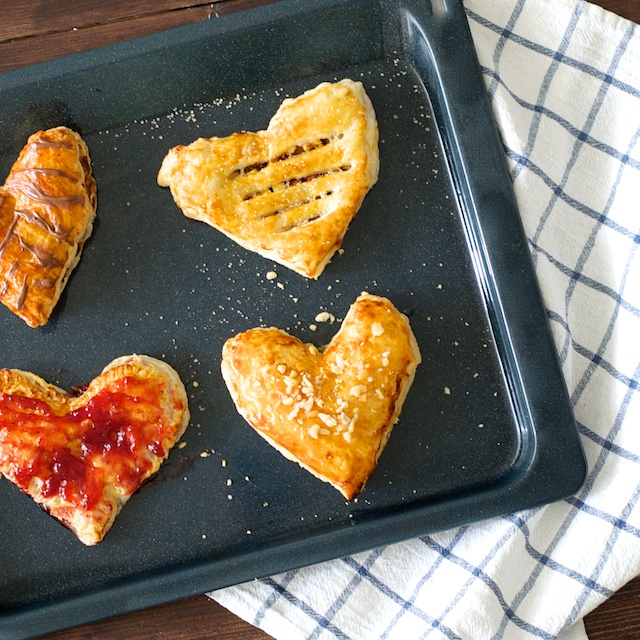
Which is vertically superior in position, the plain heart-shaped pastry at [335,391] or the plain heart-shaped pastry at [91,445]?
the plain heart-shaped pastry at [335,391]

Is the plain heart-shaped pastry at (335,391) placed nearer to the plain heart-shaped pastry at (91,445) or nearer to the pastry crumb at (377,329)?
the pastry crumb at (377,329)

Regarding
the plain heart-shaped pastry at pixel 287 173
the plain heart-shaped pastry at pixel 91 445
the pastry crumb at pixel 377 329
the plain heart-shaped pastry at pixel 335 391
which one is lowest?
the plain heart-shaped pastry at pixel 91 445

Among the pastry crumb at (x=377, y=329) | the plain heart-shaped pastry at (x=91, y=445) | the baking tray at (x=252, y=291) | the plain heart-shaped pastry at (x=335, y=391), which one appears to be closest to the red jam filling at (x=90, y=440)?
the plain heart-shaped pastry at (x=91, y=445)

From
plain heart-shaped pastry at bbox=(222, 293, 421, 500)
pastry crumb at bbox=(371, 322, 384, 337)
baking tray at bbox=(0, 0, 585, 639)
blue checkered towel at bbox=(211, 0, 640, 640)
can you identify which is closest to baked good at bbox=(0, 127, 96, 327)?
baking tray at bbox=(0, 0, 585, 639)

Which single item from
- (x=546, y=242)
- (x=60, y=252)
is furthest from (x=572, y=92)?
(x=60, y=252)

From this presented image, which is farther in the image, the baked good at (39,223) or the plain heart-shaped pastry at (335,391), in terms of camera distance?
the baked good at (39,223)

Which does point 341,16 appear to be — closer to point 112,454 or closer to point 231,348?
point 231,348

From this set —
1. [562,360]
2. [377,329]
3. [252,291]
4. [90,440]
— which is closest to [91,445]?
[90,440]
